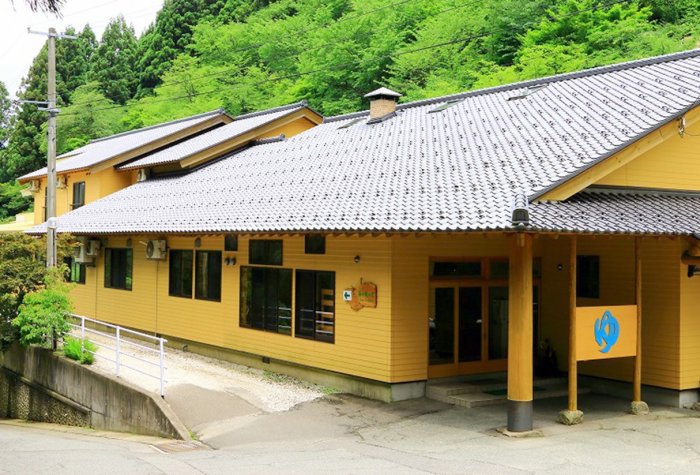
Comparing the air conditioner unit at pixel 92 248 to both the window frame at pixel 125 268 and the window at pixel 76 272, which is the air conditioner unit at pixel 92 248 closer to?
the window frame at pixel 125 268

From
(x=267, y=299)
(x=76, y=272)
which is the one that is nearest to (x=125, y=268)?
(x=76, y=272)

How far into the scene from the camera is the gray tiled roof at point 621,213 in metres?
9.96

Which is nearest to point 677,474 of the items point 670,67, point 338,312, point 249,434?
point 249,434

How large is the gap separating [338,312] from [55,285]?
756 centimetres

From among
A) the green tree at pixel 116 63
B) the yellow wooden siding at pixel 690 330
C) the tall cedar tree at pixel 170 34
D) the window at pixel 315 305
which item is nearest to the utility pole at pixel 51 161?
the window at pixel 315 305

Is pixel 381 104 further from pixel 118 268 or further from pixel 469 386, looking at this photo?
pixel 469 386

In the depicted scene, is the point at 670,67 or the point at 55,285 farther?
the point at 55,285

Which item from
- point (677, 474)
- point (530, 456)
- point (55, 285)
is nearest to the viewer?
point (677, 474)

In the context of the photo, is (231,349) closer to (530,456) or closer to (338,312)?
(338,312)

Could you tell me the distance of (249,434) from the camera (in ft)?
35.5

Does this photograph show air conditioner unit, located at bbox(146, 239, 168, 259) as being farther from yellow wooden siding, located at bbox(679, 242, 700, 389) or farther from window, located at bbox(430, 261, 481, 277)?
yellow wooden siding, located at bbox(679, 242, 700, 389)

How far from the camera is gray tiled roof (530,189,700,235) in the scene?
996cm

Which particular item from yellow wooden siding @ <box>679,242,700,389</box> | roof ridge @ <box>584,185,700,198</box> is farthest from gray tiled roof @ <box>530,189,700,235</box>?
yellow wooden siding @ <box>679,242,700,389</box>

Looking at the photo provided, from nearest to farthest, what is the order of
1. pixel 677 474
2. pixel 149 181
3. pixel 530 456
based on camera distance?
pixel 677 474 → pixel 530 456 → pixel 149 181
